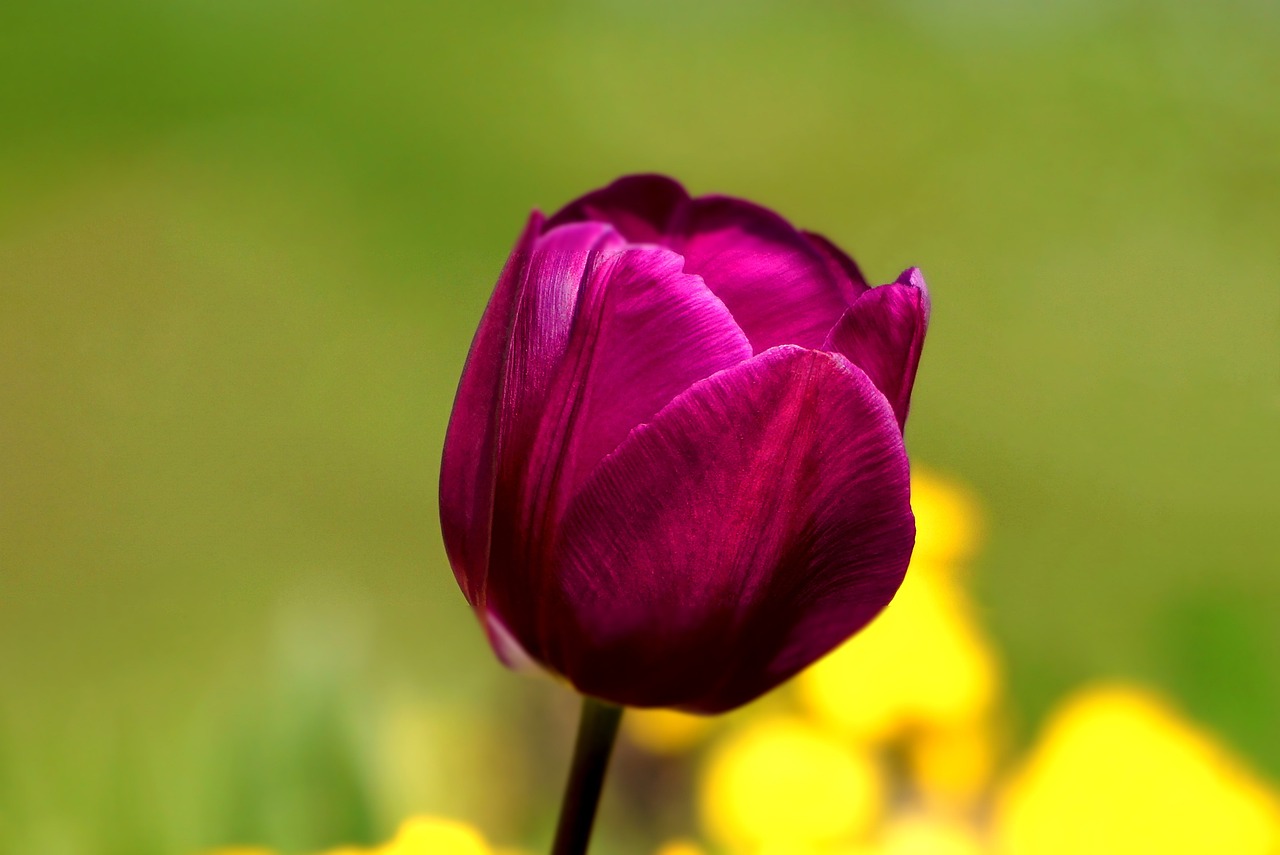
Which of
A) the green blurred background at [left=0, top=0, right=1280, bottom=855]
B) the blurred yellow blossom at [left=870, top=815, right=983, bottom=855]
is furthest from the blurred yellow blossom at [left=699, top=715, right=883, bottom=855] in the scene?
the green blurred background at [left=0, top=0, right=1280, bottom=855]

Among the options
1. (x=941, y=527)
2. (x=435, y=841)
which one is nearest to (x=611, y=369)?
(x=435, y=841)

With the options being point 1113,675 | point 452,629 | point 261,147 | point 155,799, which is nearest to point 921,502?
point 1113,675

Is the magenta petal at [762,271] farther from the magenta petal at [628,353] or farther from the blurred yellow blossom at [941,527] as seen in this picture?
the blurred yellow blossom at [941,527]

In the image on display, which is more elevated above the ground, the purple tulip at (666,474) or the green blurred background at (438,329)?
the purple tulip at (666,474)

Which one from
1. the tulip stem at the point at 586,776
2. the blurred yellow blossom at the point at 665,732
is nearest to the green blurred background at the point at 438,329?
the blurred yellow blossom at the point at 665,732

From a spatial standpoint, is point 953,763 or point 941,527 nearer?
point 953,763

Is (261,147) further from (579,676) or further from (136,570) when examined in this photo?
(579,676)

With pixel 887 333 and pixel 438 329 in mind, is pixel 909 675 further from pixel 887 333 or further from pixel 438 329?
pixel 438 329

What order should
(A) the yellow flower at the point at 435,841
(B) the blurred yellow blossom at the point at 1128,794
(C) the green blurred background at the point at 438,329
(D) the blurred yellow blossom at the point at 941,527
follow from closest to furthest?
(A) the yellow flower at the point at 435,841
(B) the blurred yellow blossom at the point at 1128,794
(C) the green blurred background at the point at 438,329
(D) the blurred yellow blossom at the point at 941,527
